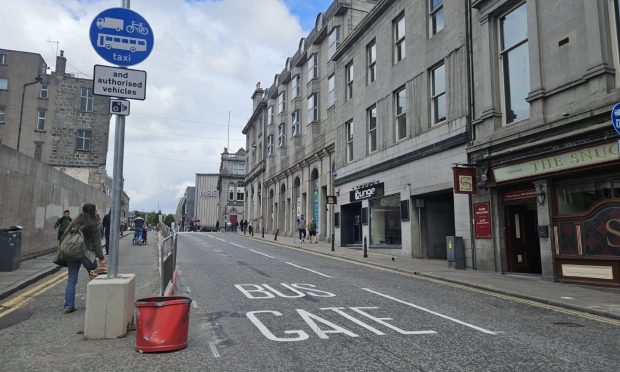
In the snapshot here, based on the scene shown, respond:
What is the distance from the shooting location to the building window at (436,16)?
18308 millimetres

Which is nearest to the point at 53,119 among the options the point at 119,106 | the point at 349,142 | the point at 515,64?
the point at 349,142

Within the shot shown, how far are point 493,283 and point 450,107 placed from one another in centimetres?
768

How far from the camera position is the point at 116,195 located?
6.27m

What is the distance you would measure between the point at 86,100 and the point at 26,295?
36.8 metres

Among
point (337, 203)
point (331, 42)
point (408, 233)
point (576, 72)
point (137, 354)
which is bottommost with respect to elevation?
point (137, 354)

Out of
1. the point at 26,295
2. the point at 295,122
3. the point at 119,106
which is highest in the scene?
the point at 295,122

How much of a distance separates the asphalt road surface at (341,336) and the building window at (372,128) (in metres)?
14.3

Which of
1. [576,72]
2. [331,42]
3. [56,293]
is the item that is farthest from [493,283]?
[331,42]

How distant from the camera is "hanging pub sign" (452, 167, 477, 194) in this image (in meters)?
14.7

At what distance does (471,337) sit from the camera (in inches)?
239

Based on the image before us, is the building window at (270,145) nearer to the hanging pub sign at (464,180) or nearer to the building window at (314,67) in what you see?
the building window at (314,67)

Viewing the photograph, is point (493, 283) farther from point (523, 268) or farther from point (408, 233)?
point (408, 233)

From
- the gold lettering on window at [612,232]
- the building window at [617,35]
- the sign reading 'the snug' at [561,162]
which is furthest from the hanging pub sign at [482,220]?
the building window at [617,35]

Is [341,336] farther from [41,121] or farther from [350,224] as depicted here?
[41,121]
